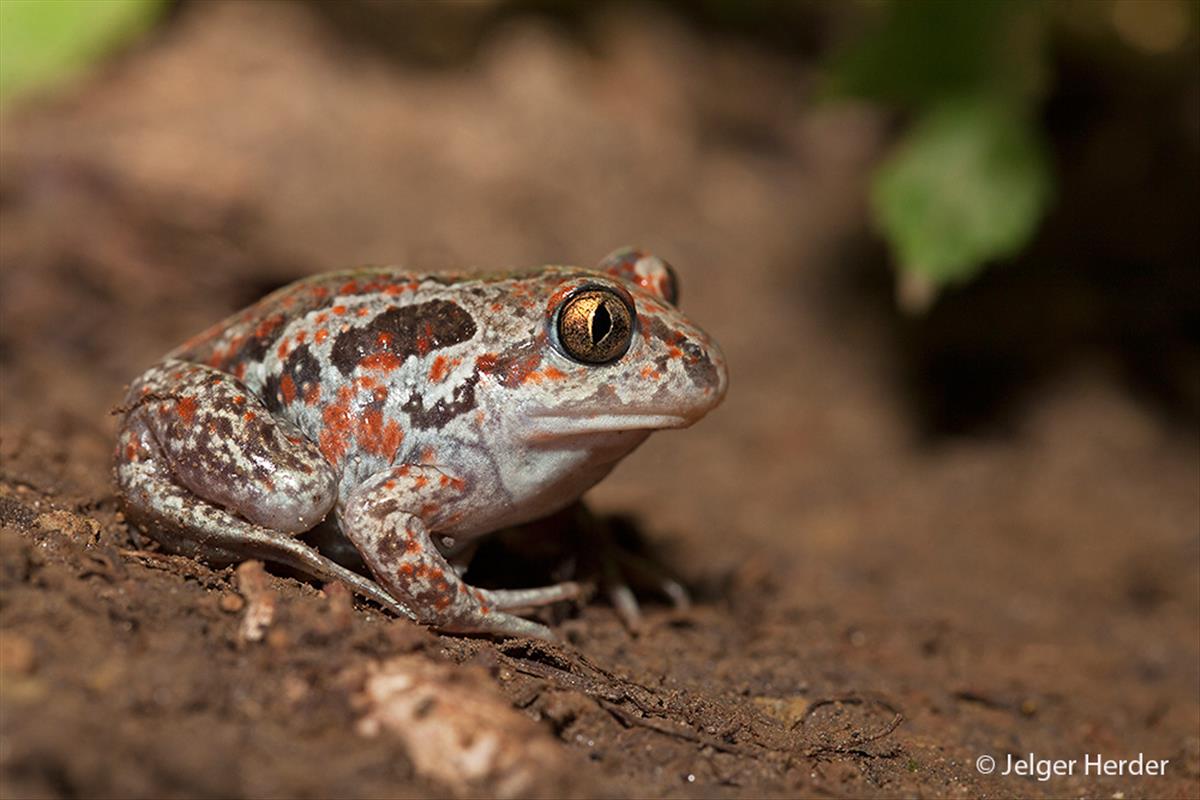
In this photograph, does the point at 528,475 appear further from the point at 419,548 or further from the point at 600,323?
the point at 600,323

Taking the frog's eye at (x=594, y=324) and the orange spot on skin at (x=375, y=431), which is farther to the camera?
the orange spot on skin at (x=375, y=431)

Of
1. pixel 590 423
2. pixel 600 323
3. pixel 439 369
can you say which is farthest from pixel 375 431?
pixel 600 323

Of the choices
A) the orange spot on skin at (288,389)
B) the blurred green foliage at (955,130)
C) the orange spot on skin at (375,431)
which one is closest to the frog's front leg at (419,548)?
the orange spot on skin at (375,431)

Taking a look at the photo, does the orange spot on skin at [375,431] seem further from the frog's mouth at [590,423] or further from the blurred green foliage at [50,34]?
the blurred green foliage at [50,34]

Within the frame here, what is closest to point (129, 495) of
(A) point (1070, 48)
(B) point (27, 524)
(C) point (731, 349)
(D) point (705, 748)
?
(B) point (27, 524)

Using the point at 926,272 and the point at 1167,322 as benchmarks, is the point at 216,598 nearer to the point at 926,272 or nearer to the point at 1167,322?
the point at 926,272

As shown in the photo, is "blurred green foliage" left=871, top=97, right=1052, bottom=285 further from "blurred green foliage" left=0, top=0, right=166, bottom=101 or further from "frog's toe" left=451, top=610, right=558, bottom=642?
"blurred green foliage" left=0, top=0, right=166, bottom=101
